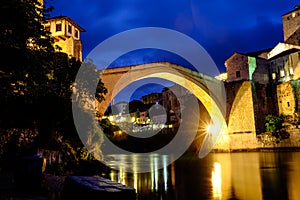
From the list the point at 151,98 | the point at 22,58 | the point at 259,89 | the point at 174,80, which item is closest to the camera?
the point at 22,58

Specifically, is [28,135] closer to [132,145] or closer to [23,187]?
[23,187]

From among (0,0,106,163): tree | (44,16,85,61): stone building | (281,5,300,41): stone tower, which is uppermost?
(281,5,300,41): stone tower

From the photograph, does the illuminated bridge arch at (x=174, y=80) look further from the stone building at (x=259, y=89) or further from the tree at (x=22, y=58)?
the tree at (x=22, y=58)

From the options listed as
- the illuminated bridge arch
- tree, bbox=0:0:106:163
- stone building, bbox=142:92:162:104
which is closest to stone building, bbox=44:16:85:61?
the illuminated bridge arch

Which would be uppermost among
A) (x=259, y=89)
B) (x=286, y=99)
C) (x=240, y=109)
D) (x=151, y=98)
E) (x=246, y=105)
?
(x=151, y=98)

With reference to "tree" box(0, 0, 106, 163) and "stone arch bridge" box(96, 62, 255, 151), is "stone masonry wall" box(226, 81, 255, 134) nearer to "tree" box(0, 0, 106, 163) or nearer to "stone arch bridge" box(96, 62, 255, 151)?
"stone arch bridge" box(96, 62, 255, 151)

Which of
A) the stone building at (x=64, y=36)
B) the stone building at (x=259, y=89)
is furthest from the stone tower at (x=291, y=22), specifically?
the stone building at (x=64, y=36)

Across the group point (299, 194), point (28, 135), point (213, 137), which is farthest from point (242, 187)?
point (213, 137)

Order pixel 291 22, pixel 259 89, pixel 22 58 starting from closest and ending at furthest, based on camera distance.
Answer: pixel 22 58 → pixel 259 89 → pixel 291 22

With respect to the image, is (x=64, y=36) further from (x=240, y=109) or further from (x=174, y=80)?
(x=240, y=109)

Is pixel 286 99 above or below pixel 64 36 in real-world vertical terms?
below

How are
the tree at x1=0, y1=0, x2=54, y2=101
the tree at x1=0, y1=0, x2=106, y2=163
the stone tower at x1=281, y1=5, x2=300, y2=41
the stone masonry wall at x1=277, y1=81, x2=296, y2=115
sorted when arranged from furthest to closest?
1. the stone tower at x1=281, y1=5, x2=300, y2=41
2. the stone masonry wall at x1=277, y1=81, x2=296, y2=115
3. the tree at x1=0, y1=0, x2=106, y2=163
4. the tree at x1=0, y1=0, x2=54, y2=101

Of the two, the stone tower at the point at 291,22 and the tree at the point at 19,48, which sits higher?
the stone tower at the point at 291,22

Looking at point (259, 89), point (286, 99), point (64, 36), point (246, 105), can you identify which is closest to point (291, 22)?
point (286, 99)
